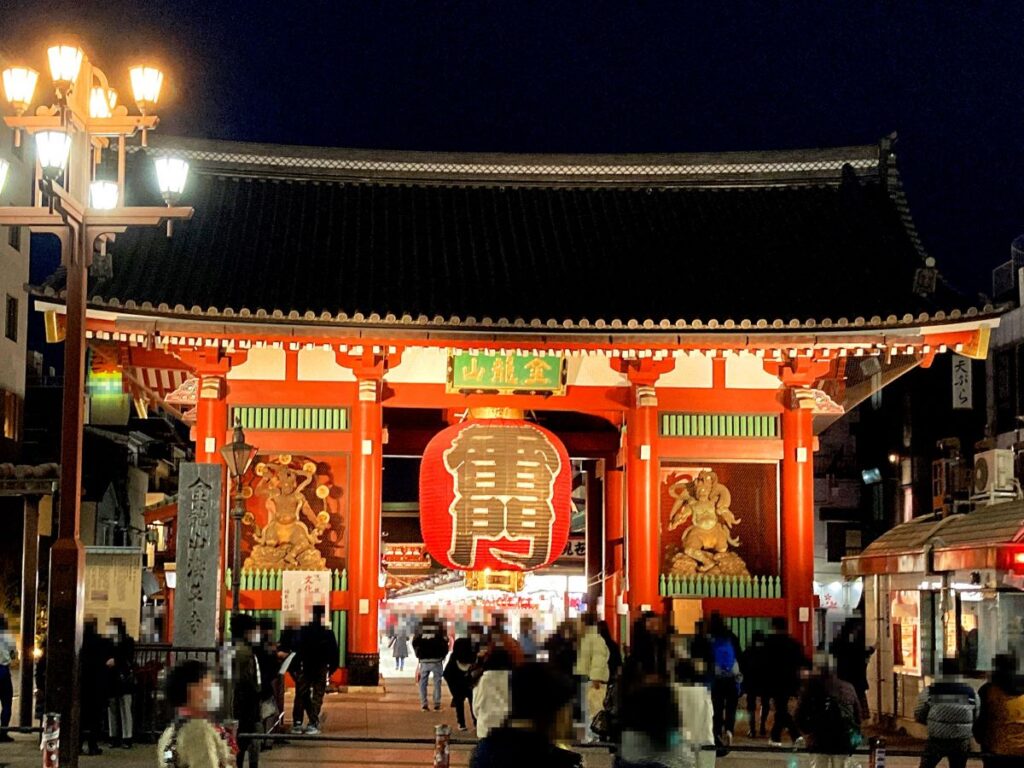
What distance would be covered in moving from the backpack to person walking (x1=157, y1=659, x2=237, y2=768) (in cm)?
1005

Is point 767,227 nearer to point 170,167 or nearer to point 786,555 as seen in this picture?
point 786,555

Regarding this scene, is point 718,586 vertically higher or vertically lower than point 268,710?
higher

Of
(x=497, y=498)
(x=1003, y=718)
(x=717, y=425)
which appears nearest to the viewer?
(x=1003, y=718)

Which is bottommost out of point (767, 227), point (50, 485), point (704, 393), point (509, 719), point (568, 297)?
point (509, 719)

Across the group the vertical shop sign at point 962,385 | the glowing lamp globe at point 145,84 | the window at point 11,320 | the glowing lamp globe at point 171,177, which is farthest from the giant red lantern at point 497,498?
the window at point 11,320

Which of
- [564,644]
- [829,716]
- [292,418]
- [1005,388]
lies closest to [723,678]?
[564,644]

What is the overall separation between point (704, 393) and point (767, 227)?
409 centimetres

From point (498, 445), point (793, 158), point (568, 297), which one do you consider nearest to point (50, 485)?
→ point (498, 445)

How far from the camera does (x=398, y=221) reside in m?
25.7

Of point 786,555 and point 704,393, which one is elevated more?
point 704,393

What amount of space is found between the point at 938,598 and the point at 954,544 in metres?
0.89

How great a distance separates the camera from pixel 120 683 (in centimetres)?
1727

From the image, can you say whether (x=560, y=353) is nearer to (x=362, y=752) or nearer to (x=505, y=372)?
(x=505, y=372)

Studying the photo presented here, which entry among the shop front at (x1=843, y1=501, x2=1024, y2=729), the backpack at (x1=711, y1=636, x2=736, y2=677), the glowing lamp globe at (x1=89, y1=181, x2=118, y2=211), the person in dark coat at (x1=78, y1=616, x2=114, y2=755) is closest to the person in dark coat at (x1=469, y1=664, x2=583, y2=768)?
the glowing lamp globe at (x1=89, y1=181, x2=118, y2=211)
